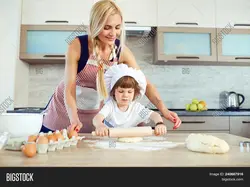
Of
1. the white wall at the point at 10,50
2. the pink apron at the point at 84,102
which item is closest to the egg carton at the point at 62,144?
the pink apron at the point at 84,102

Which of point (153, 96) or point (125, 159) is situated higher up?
point (153, 96)

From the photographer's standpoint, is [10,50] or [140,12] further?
[140,12]

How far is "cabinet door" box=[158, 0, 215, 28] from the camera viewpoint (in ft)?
7.86

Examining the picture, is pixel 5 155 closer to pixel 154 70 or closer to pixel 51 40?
pixel 51 40

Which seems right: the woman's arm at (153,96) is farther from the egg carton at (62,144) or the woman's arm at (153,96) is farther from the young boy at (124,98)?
the egg carton at (62,144)

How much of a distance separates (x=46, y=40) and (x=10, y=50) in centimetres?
33

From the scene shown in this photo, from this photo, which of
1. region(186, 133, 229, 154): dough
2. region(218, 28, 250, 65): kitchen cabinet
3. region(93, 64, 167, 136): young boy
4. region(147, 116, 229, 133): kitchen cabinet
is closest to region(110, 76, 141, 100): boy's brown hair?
region(93, 64, 167, 136): young boy

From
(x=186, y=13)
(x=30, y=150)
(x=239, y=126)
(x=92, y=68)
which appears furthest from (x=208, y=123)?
(x=30, y=150)

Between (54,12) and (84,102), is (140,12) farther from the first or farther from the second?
(84,102)

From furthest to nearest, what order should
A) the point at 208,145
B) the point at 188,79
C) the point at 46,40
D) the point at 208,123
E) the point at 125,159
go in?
1. the point at 188,79
2. the point at 46,40
3. the point at 208,123
4. the point at 208,145
5. the point at 125,159

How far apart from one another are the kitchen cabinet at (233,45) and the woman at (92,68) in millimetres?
1391

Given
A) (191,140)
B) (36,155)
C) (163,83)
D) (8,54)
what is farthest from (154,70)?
(36,155)

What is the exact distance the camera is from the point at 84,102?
1.38 m
